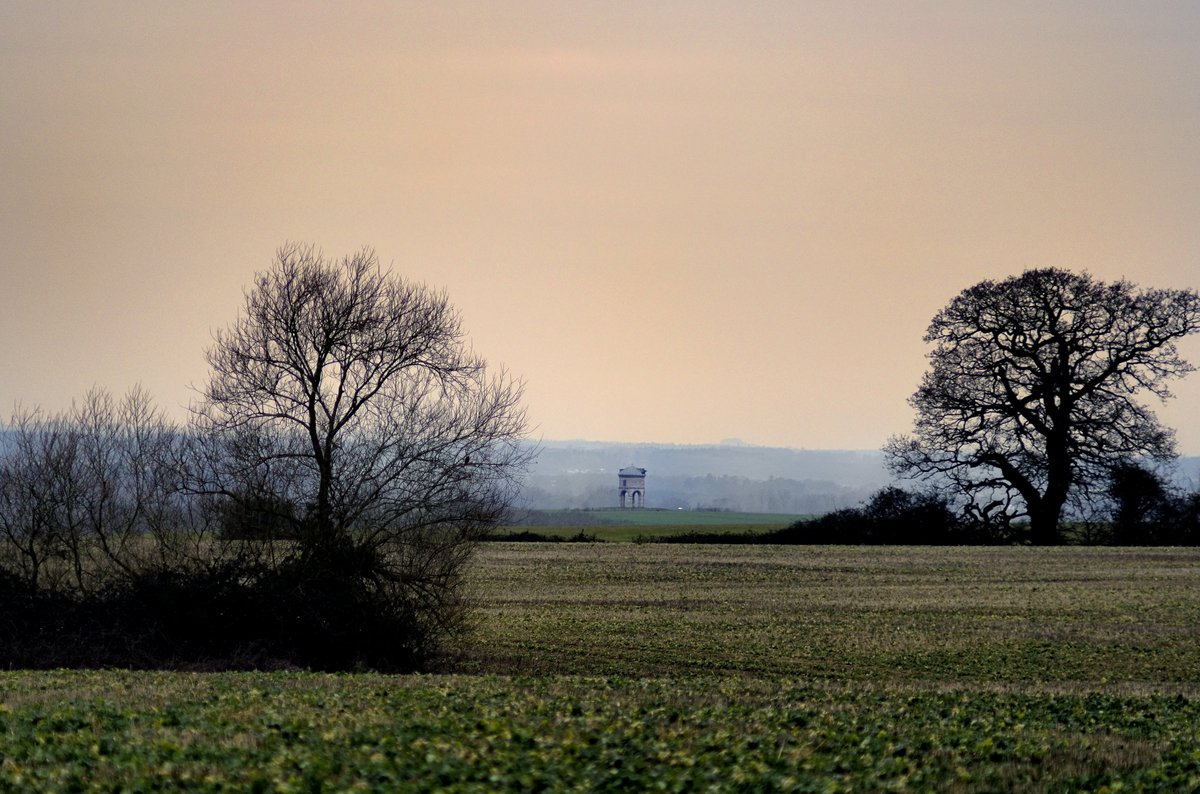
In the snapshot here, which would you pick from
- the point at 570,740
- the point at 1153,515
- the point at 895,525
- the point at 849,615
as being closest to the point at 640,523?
the point at 895,525

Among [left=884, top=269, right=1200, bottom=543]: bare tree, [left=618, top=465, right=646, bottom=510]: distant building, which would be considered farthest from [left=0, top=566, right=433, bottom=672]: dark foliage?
[left=618, top=465, right=646, bottom=510]: distant building

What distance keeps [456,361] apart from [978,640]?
46.2 feet

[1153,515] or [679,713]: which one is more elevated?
[1153,515]

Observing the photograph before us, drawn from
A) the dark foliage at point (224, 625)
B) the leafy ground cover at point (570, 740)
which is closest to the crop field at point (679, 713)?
the leafy ground cover at point (570, 740)

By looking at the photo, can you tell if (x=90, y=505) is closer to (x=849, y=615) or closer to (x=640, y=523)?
(x=849, y=615)

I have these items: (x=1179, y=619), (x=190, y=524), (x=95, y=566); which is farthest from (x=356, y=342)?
(x=1179, y=619)

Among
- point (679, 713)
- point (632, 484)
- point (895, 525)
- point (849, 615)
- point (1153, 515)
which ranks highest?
point (632, 484)

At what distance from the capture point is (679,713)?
1328 cm

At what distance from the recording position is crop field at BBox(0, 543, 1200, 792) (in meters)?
10.1

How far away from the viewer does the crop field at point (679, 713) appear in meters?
10.1

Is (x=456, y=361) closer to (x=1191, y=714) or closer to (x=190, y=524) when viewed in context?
(x=190, y=524)

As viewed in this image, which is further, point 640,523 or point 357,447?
point 640,523

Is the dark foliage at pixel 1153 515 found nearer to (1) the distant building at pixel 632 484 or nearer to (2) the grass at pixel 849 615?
(2) the grass at pixel 849 615

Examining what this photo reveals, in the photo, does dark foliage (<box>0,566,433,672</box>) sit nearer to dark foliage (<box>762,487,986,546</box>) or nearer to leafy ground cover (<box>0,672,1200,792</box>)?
leafy ground cover (<box>0,672,1200,792</box>)
